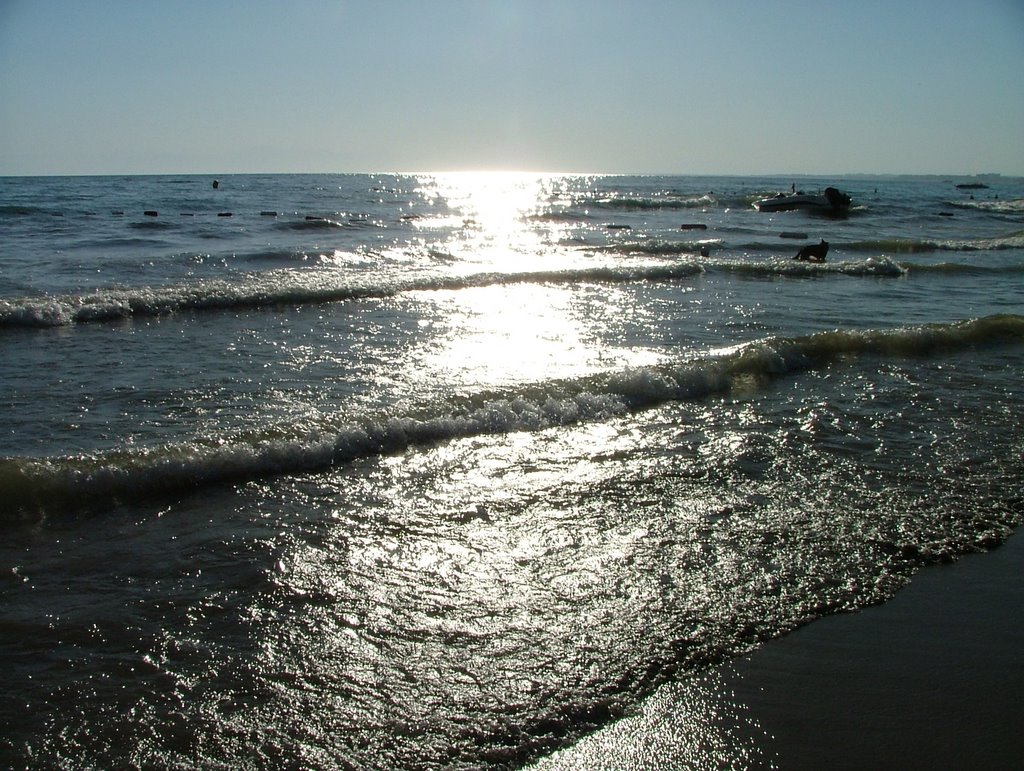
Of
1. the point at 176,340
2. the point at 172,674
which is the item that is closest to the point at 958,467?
the point at 172,674

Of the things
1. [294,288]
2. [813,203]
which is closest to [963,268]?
[294,288]

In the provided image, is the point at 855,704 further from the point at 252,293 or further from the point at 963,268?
the point at 963,268

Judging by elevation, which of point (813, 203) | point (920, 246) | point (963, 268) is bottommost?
point (963, 268)

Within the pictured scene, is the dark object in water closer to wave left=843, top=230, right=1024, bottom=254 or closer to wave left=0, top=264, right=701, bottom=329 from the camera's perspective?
wave left=0, top=264, right=701, bottom=329

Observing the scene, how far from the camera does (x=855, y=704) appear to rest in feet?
10.9

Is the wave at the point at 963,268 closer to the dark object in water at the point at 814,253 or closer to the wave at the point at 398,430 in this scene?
the dark object in water at the point at 814,253

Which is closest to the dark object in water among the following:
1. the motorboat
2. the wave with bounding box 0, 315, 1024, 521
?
the wave with bounding box 0, 315, 1024, 521

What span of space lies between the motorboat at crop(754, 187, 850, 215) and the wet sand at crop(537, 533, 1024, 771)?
44.6 meters

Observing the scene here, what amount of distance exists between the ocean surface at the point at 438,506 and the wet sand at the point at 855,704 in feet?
0.47

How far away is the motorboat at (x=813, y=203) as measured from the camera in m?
44.2

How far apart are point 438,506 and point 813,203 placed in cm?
4556

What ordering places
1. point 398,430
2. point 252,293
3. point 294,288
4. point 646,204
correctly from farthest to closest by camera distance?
point 646,204 < point 294,288 < point 252,293 < point 398,430

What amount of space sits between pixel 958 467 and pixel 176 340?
934cm

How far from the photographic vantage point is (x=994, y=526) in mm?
5086
